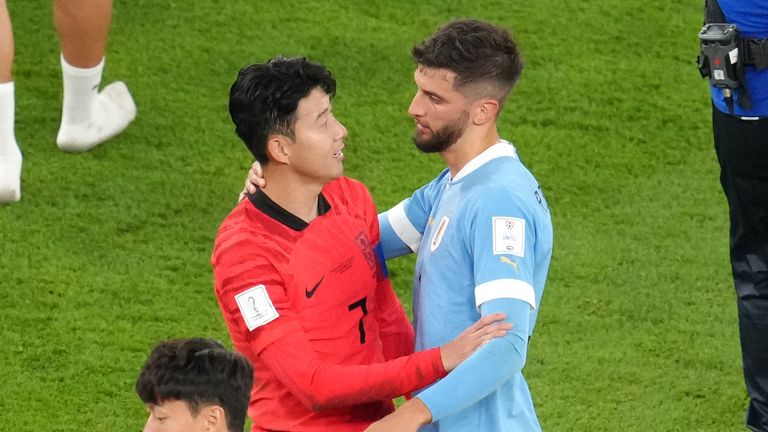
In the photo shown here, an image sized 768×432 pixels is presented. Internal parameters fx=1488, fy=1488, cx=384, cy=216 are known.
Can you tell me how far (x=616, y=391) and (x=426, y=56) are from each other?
1.82 m

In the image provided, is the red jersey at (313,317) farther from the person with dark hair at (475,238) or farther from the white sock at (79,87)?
the white sock at (79,87)

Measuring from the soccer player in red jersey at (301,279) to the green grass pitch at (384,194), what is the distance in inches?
57.0

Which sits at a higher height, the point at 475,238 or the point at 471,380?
the point at 475,238

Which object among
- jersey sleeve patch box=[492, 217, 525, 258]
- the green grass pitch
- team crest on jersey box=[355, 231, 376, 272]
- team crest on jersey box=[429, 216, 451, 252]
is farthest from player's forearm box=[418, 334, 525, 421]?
the green grass pitch

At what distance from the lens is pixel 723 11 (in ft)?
13.0

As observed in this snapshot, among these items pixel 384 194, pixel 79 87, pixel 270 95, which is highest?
pixel 270 95

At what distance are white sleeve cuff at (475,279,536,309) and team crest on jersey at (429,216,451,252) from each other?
0.19 metres

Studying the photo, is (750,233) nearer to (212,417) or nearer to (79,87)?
(212,417)

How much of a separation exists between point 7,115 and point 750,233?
246cm

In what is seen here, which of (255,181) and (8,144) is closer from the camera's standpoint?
(255,181)

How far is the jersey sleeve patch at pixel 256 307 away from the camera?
2893mm

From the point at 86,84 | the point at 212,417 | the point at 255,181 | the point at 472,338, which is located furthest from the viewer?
the point at 86,84

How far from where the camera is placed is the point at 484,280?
2.84m

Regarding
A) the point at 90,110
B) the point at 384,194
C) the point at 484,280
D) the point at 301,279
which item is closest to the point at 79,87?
the point at 90,110
